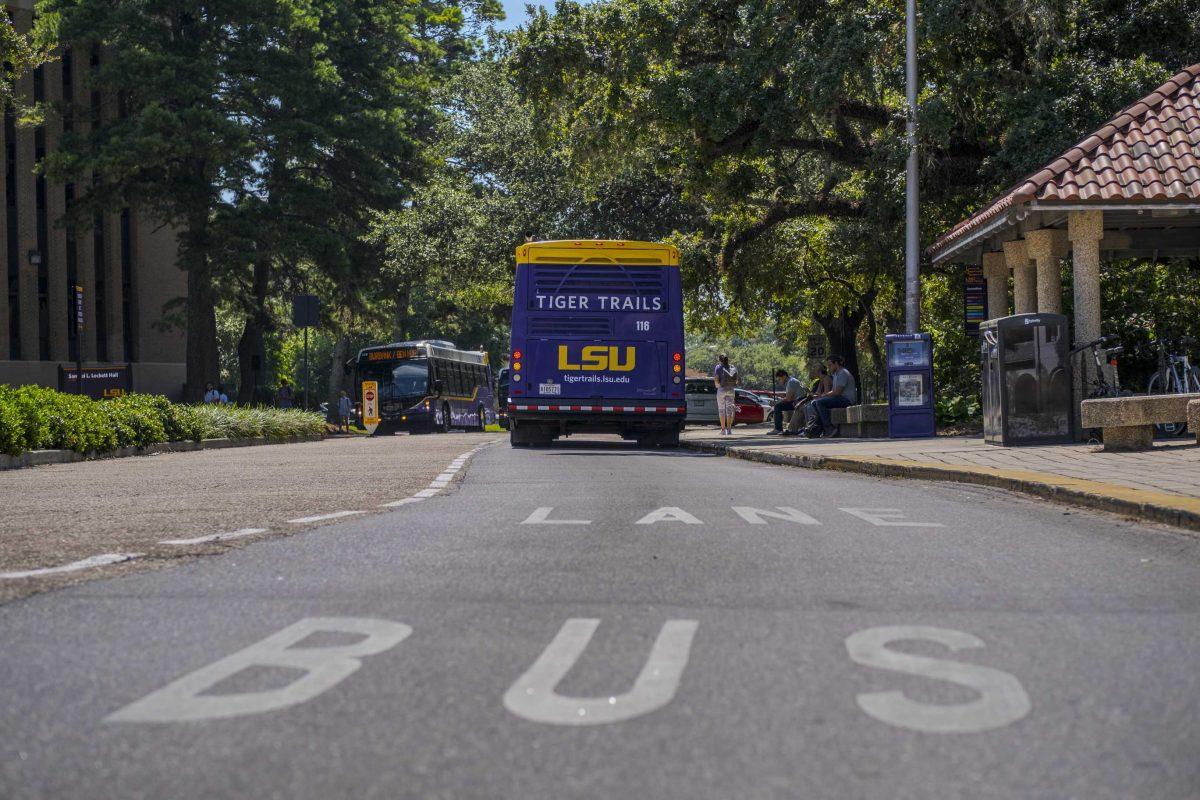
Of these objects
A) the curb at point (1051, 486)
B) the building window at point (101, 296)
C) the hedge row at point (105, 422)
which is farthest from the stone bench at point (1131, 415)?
the building window at point (101, 296)

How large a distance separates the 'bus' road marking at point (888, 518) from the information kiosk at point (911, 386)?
41.2 feet

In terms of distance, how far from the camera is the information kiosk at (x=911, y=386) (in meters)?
22.5

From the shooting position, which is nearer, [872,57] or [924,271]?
[872,57]

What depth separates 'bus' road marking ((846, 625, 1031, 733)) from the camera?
3814mm

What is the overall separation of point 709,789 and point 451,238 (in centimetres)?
3850

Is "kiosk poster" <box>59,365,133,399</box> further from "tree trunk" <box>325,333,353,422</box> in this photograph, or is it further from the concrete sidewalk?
"tree trunk" <box>325,333,353,422</box>

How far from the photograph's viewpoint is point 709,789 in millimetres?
3207

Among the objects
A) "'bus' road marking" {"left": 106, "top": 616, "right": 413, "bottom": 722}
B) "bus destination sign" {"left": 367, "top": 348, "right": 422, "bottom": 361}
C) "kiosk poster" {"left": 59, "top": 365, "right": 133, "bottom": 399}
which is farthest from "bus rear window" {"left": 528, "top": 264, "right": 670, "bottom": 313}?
"bus destination sign" {"left": 367, "top": 348, "right": 422, "bottom": 361}

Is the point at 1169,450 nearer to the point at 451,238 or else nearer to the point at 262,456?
the point at 262,456

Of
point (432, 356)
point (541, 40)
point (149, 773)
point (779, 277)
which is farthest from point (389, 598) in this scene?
point (432, 356)

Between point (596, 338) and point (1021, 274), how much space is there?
682cm

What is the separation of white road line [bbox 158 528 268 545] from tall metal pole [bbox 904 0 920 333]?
54.9 feet

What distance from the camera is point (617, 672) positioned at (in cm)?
441

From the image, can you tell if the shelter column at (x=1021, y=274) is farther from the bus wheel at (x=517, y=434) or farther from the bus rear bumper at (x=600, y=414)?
the bus wheel at (x=517, y=434)
